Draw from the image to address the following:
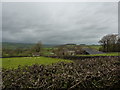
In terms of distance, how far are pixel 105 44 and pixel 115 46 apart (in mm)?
4825

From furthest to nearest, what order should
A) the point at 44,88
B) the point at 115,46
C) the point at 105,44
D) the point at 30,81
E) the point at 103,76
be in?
the point at 105,44, the point at 115,46, the point at 103,76, the point at 30,81, the point at 44,88

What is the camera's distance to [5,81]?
7.41 feet

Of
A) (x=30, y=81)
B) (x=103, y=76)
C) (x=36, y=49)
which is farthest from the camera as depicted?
(x=36, y=49)

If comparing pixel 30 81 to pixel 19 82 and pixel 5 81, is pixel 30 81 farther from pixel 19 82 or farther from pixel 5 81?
pixel 5 81

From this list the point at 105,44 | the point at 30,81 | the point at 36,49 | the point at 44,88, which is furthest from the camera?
the point at 36,49

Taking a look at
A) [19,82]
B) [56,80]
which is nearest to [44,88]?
[56,80]

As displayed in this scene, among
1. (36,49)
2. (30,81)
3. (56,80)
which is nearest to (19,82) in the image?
(30,81)

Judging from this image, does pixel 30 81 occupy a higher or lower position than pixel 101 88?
higher

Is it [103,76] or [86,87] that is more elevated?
[103,76]

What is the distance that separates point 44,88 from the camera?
79.6 inches

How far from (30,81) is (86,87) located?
1268 mm

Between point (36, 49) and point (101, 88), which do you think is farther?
point (36, 49)

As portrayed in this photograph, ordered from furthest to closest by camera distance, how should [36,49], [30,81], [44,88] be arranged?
[36,49]
[30,81]
[44,88]

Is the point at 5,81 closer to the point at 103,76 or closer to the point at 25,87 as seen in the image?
the point at 25,87
